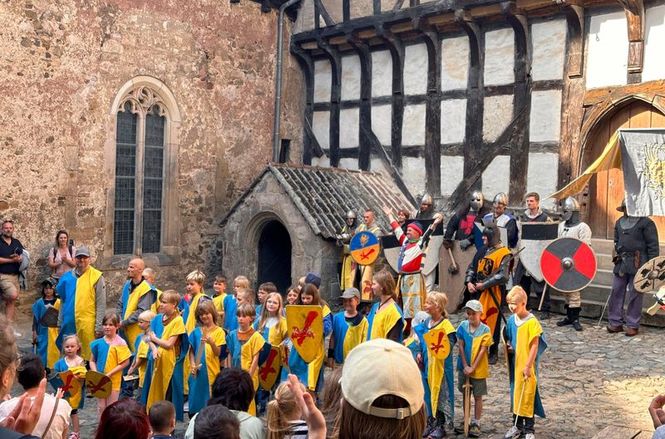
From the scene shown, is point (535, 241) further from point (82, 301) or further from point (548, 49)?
point (82, 301)

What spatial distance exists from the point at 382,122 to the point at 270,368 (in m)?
8.23

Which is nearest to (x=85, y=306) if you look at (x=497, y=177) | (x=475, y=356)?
(x=475, y=356)

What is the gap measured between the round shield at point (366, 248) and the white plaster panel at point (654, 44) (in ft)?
14.6

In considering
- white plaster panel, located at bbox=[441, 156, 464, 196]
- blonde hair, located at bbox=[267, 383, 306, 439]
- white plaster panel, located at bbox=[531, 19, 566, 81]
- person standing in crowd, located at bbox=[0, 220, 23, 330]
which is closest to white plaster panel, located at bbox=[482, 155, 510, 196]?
white plaster panel, located at bbox=[441, 156, 464, 196]

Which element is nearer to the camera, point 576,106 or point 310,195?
point 576,106

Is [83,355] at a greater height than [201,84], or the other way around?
[201,84]

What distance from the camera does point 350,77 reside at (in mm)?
14219

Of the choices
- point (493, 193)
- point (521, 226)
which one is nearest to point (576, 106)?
point (493, 193)

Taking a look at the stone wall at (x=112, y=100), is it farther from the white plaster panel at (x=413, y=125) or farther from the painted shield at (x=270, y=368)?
the painted shield at (x=270, y=368)

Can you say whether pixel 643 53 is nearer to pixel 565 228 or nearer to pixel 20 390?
pixel 565 228

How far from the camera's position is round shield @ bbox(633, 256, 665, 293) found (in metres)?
7.20

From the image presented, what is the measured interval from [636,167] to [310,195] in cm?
547

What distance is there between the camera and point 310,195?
12.0 metres

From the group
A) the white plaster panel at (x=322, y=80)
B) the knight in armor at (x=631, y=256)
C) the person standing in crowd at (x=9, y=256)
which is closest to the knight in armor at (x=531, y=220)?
the knight in armor at (x=631, y=256)
